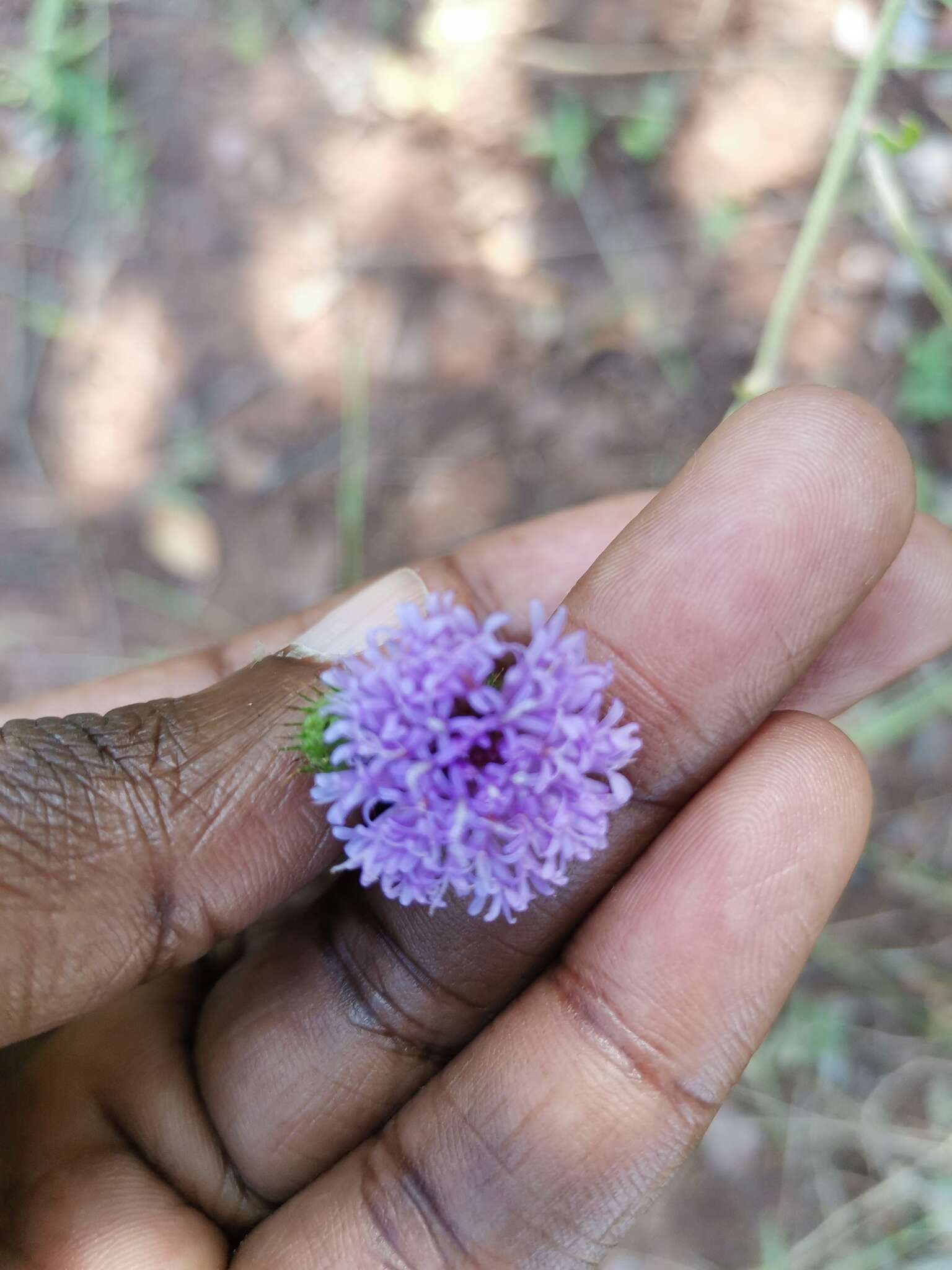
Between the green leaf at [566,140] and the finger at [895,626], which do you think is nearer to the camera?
the finger at [895,626]

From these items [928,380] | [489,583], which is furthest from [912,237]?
[489,583]

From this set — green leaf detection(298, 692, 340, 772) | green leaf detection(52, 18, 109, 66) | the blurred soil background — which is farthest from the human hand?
green leaf detection(52, 18, 109, 66)

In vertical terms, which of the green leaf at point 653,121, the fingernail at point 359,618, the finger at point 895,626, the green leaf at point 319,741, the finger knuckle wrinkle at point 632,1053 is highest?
the green leaf at point 653,121

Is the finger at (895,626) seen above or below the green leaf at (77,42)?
below

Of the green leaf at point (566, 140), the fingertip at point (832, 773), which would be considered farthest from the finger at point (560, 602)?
the green leaf at point (566, 140)

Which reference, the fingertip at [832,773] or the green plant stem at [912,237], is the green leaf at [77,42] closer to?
Result: the green plant stem at [912,237]

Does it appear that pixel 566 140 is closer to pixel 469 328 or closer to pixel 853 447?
pixel 469 328

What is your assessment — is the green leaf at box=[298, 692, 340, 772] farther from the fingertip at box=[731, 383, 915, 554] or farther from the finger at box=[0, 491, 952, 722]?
the fingertip at box=[731, 383, 915, 554]
